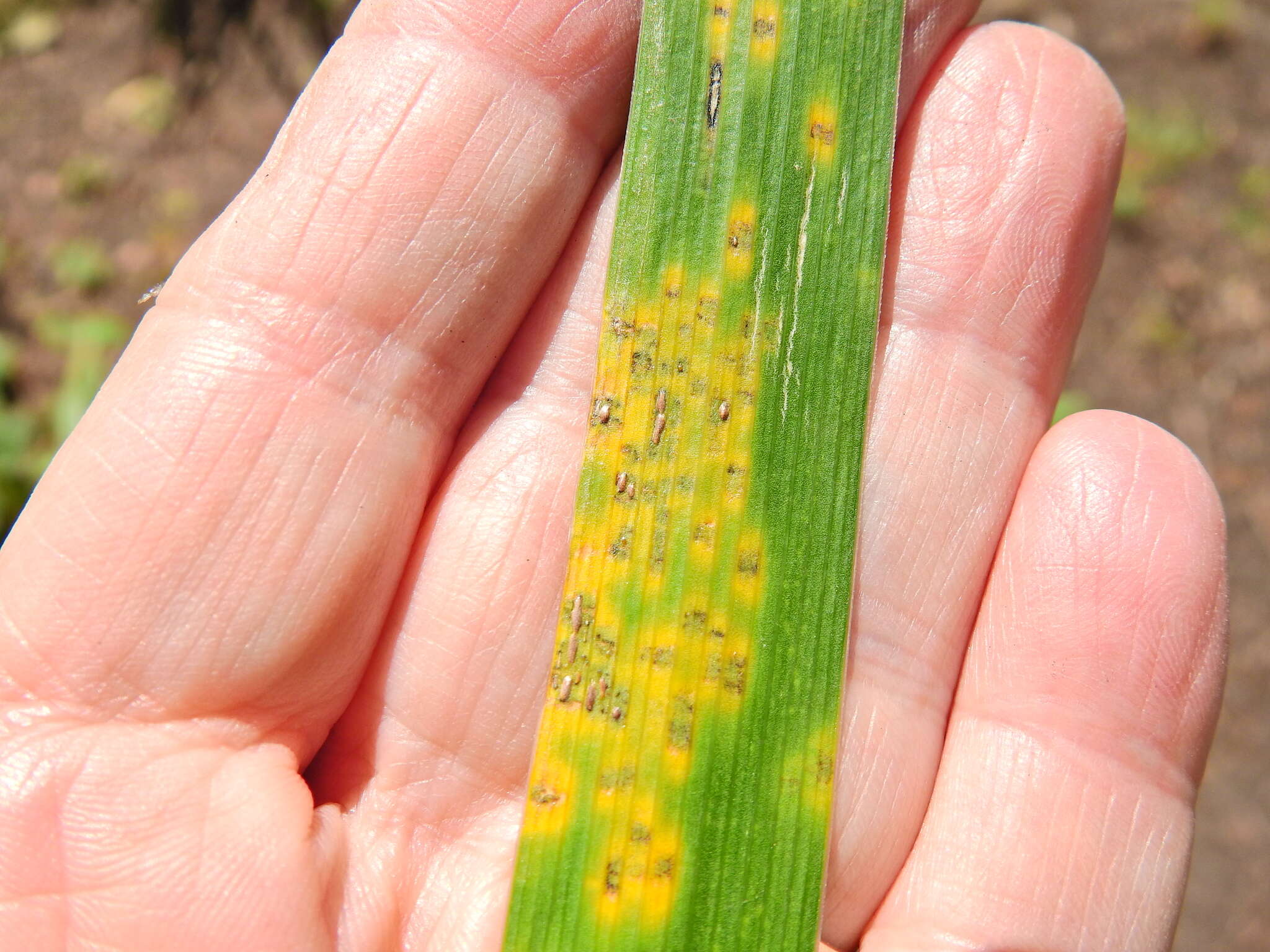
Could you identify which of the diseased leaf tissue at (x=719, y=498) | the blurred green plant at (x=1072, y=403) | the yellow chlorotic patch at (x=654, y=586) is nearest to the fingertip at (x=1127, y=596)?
the diseased leaf tissue at (x=719, y=498)

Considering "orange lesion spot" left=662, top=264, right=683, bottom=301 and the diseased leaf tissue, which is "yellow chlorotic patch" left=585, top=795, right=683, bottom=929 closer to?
the diseased leaf tissue

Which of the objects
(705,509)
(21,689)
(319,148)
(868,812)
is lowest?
(868,812)

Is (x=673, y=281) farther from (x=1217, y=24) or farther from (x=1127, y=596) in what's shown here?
(x=1217, y=24)

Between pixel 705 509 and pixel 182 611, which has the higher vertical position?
pixel 705 509

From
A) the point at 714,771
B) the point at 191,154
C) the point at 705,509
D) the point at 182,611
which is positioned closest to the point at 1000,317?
the point at 705,509

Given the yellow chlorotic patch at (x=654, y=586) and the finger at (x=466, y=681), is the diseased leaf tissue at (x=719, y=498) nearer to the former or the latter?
the yellow chlorotic patch at (x=654, y=586)

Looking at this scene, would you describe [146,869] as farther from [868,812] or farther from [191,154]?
[191,154]

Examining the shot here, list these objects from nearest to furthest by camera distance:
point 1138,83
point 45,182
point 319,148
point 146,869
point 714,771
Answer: point 146,869 → point 714,771 → point 319,148 → point 45,182 → point 1138,83

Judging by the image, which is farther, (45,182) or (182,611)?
(45,182)

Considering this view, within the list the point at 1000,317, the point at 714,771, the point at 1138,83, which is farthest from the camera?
the point at 1138,83
